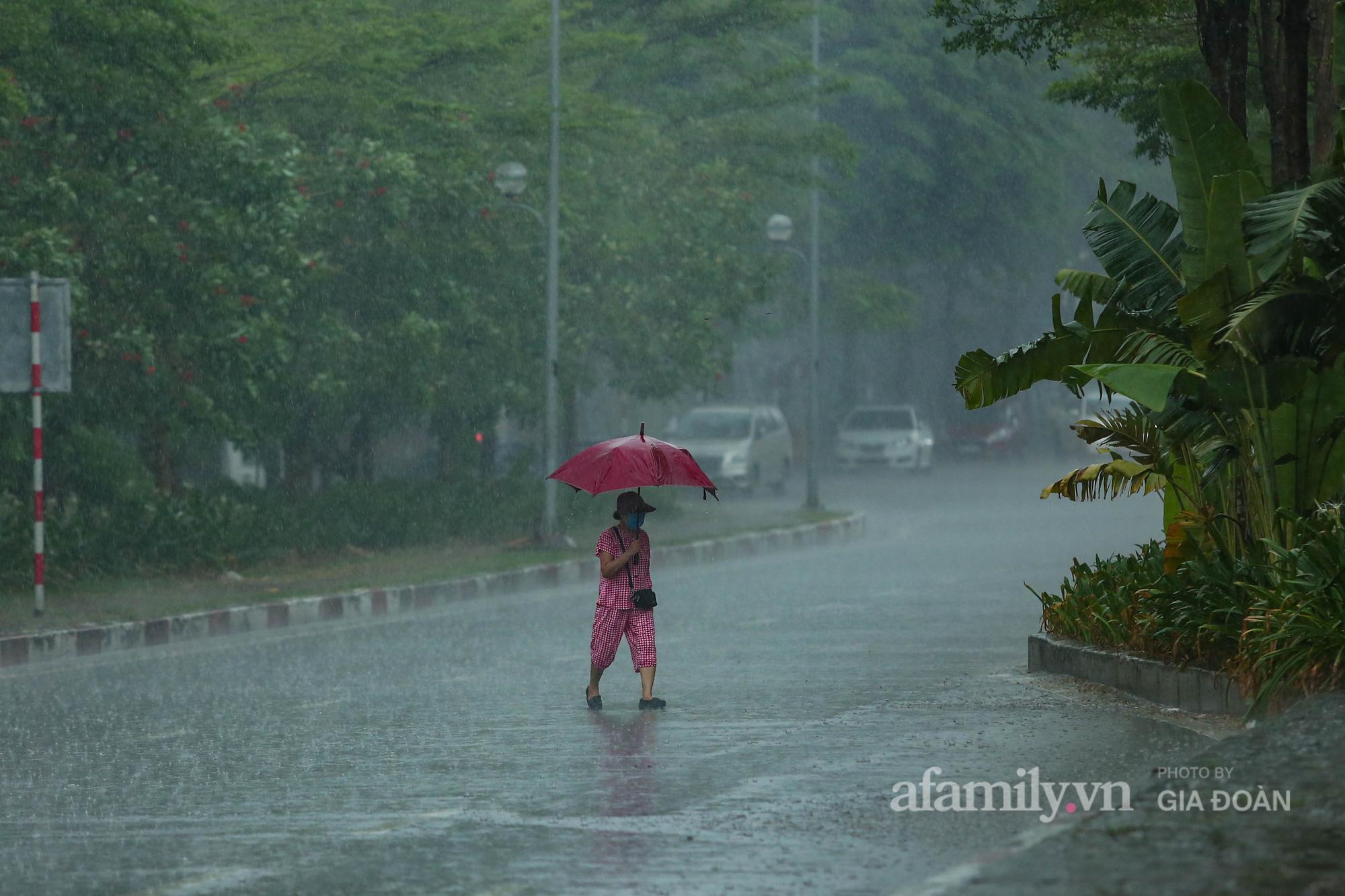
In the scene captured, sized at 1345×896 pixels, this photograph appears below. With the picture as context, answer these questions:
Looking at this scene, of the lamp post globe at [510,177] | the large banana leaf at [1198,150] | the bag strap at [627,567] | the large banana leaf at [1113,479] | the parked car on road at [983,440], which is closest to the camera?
the bag strap at [627,567]

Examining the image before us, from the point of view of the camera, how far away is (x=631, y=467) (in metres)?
11.9

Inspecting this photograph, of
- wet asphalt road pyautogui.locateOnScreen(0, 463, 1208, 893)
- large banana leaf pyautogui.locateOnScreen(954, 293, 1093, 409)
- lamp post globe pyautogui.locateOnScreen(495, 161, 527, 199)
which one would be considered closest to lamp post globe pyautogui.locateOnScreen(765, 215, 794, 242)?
lamp post globe pyautogui.locateOnScreen(495, 161, 527, 199)

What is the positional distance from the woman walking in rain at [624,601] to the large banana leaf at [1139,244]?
3.49 metres

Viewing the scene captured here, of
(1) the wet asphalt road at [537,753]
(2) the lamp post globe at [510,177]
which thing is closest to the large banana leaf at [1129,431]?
(1) the wet asphalt road at [537,753]

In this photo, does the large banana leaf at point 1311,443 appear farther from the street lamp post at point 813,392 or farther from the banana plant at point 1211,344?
the street lamp post at point 813,392

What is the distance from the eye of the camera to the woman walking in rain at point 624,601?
11984mm

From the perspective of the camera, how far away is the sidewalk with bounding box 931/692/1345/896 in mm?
6102

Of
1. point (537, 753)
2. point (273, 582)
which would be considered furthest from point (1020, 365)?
point (273, 582)

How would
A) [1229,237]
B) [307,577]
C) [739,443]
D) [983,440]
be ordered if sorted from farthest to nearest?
1. [983,440]
2. [739,443]
3. [307,577]
4. [1229,237]

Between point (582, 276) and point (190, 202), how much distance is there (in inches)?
460

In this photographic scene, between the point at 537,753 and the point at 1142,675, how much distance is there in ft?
12.3

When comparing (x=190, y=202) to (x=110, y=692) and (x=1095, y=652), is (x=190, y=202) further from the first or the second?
(x=1095, y=652)

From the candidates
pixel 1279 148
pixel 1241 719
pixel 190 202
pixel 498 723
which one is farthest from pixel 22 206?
pixel 1241 719

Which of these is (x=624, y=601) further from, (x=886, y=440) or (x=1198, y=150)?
(x=886, y=440)
